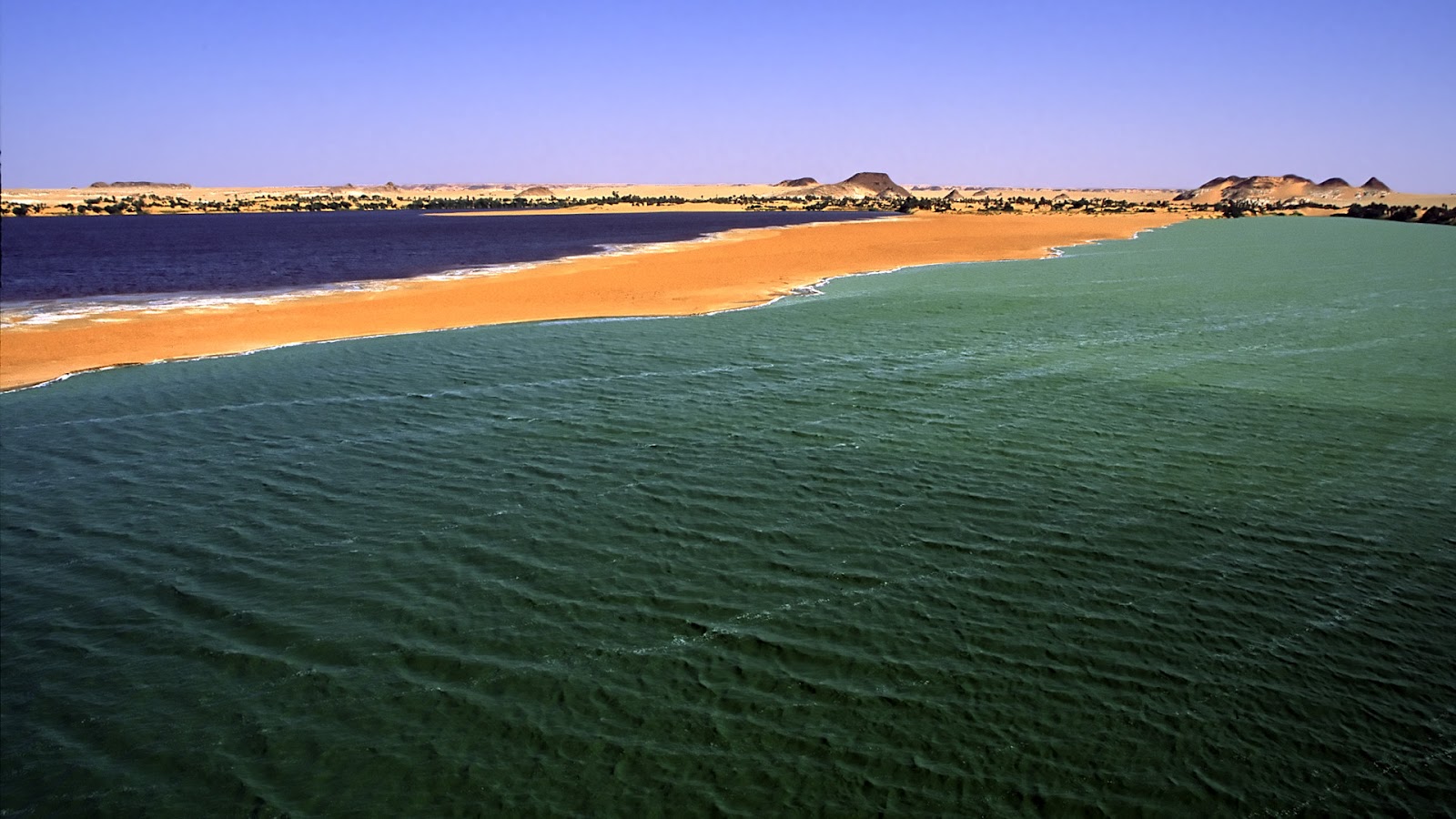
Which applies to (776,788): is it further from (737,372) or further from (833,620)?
(737,372)

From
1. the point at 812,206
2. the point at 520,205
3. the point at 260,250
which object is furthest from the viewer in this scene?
the point at 520,205

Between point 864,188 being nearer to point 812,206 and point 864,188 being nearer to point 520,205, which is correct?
point 812,206

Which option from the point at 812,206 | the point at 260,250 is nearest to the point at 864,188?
the point at 812,206

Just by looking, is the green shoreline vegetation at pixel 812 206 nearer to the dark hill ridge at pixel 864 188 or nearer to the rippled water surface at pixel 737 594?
the dark hill ridge at pixel 864 188

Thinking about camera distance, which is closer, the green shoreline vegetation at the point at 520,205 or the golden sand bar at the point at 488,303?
the golden sand bar at the point at 488,303


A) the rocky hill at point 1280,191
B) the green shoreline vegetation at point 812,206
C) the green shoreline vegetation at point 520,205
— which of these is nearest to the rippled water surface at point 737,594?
the green shoreline vegetation at point 812,206

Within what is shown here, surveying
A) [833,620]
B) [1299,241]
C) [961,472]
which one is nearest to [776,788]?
[833,620]
